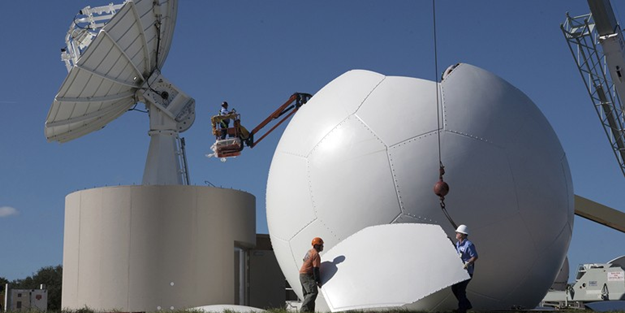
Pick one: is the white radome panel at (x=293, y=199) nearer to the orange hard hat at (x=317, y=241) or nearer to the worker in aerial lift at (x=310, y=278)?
the orange hard hat at (x=317, y=241)

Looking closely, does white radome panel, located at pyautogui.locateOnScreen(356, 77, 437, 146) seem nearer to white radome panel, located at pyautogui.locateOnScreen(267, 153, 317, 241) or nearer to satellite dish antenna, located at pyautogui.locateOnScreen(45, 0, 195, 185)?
white radome panel, located at pyautogui.locateOnScreen(267, 153, 317, 241)

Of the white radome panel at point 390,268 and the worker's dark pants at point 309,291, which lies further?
the worker's dark pants at point 309,291

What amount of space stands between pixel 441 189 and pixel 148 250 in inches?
326

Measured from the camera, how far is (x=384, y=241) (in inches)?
432

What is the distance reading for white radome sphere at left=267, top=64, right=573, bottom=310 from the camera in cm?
1161

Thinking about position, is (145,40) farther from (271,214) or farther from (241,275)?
(271,214)

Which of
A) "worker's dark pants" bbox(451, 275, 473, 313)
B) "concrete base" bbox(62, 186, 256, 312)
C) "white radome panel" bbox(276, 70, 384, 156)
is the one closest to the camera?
"worker's dark pants" bbox(451, 275, 473, 313)

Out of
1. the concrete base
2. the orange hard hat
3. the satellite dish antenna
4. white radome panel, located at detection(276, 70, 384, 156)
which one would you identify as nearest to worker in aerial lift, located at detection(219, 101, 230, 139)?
the satellite dish antenna

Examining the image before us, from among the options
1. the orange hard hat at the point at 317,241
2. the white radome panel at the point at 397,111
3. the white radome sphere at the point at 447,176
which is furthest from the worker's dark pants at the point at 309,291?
the white radome panel at the point at 397,111

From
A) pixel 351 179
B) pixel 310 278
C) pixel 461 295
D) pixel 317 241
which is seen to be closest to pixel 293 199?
pixel 351 179

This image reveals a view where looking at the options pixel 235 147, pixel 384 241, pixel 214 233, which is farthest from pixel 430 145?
pixel 235 147

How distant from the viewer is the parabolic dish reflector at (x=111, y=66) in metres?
19.0

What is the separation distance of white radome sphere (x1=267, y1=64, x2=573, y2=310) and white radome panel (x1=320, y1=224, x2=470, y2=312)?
180mm

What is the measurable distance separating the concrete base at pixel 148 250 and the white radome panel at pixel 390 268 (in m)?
6.72
